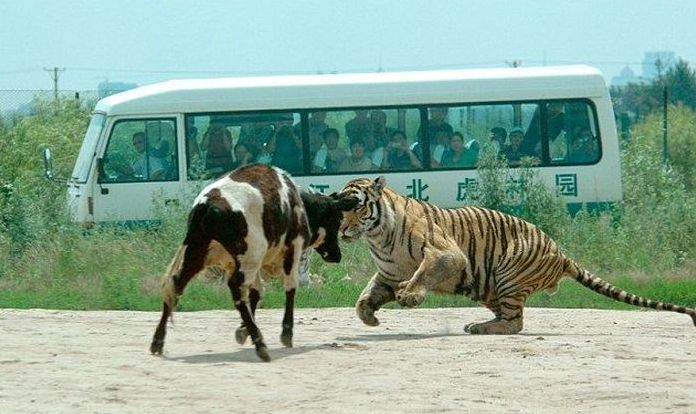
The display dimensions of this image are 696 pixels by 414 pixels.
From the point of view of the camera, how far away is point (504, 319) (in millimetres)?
13883

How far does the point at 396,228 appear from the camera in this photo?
45.7 feet

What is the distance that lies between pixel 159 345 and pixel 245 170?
1.37m

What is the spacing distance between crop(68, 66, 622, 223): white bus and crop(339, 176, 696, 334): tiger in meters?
7.71

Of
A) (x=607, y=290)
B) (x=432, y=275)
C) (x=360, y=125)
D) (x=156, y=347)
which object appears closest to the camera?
(x=156, y=347)

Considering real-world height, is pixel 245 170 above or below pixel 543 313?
above

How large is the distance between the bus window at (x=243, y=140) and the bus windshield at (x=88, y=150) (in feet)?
3.84

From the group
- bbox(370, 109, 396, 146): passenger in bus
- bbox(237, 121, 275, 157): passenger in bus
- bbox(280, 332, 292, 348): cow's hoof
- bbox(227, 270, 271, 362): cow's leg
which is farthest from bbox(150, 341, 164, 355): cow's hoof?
bbox(370, 109, 396, 146): passenger in bus

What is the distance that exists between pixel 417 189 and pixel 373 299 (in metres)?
8.99

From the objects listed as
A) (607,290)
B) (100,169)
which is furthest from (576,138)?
(607,290)

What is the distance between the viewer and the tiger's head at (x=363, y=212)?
13867 mm

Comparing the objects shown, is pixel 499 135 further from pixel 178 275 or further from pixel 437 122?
pixel 178 275

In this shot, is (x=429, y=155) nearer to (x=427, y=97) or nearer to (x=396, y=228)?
(x=427, y=97)

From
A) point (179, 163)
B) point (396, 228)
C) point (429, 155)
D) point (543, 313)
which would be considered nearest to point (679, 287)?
point (543, 313)

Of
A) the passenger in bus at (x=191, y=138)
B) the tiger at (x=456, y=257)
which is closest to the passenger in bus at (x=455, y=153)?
the passenger in bus at (x=191, y=138)
